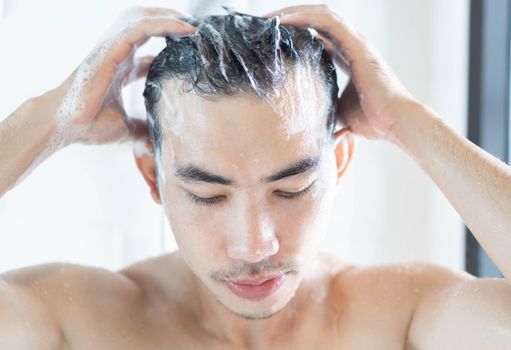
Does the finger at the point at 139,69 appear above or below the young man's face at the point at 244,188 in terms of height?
above

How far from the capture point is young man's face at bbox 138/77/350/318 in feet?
3.81

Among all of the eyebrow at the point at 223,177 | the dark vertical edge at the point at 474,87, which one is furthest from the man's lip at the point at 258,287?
the dark vertical edge at the point at 474,87

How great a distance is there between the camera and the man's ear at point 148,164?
138cm

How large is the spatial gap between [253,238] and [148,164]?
1.05 ft

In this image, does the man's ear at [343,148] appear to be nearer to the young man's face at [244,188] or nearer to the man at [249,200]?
the man at [249,200]

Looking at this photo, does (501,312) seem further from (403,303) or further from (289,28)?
(289,28)

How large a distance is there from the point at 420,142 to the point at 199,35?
14.5 inches

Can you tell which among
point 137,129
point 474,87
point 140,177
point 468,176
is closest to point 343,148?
point 468,176

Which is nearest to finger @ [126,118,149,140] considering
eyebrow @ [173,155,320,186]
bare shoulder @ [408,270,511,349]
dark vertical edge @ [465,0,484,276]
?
eyebrow @ [173,155,320,186]

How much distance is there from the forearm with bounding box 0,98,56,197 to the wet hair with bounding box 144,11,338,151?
16cm

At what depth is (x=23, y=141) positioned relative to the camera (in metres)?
1.29

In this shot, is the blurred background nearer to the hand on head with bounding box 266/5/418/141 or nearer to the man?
the man

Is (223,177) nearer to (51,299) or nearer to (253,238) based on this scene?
(253,238)

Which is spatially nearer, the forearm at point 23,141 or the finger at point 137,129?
the forearm at point 23,141
